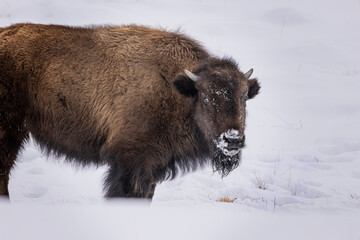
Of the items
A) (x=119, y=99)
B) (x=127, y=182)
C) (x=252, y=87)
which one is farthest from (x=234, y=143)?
(x=119, y=99)

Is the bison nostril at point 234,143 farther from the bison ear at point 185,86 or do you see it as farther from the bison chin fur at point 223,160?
the bison ear at point 185,86

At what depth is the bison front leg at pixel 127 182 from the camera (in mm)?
4828

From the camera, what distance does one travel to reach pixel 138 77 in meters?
5.06

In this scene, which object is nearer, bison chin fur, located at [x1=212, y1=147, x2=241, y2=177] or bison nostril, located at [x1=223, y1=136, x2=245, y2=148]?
bison nostril, located at [x1=223, y1=136, x2=245, y2=148]

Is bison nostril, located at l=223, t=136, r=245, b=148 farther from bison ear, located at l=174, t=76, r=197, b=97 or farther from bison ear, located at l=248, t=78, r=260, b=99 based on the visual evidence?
bison ear, located at l=248, t=78, r=260, b=99

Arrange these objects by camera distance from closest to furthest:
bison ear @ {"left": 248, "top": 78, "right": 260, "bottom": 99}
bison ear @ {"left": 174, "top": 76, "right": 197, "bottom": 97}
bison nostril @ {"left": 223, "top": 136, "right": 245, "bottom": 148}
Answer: bison nostril @ {"left": 223, "top": 136, "right": 245, "bottom": 148} < bison ear @ {"left": 174, "top": 76, "right": 197, "bottom": 97} < bison ear @ {"left": 248, "top": 78, "right": 260, "bottom": 99}

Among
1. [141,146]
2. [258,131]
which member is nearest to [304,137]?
[258,131]

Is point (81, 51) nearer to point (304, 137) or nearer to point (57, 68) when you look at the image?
point (57, 68)

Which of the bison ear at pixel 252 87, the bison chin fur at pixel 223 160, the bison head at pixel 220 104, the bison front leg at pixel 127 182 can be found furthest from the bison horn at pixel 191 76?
the bison front leg at pixel 127 182

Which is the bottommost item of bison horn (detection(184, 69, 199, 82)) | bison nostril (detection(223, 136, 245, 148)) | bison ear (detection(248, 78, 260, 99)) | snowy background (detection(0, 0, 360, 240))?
snowy background (detection(0, 0, 360, 240))

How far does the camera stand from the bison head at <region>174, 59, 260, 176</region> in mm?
4465

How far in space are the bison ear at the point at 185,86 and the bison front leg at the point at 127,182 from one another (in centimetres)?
87

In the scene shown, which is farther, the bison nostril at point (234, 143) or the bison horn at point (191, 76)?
the bison horn at point (191, 76)

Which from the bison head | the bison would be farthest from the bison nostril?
the bison
